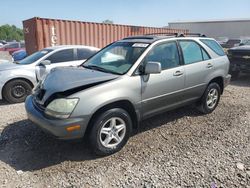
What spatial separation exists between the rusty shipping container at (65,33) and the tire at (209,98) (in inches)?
271

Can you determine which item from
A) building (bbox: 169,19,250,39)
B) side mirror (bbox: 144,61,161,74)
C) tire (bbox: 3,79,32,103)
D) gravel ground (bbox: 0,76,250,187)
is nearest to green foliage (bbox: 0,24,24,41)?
building (bbox: 169,19,250,39)

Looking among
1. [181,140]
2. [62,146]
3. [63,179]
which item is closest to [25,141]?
[62,146]

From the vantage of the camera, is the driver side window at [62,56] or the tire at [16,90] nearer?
the tire at [16,90]

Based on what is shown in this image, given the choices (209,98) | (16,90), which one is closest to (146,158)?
(209,98)

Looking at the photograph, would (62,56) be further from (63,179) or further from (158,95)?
(63,179)

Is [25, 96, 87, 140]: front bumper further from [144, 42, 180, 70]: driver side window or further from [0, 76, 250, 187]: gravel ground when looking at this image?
[144, 42, 180, 70]: driver side window

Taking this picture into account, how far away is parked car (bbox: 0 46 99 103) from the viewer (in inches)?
241

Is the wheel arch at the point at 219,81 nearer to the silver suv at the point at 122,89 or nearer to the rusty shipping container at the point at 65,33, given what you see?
the silver suv at the point at 122,89

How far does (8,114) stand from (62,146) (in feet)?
6.95

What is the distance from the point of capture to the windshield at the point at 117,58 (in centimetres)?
394

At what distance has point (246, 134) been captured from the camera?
4328 millimetres

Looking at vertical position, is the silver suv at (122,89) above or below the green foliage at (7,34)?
below

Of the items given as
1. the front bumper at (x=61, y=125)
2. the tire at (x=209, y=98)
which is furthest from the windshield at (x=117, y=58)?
the tire at (x=209, y=98)

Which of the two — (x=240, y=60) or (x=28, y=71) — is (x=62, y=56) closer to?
(x=28, y=71)
